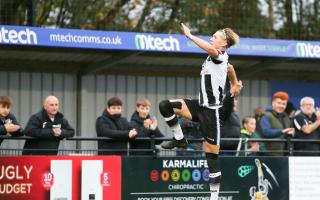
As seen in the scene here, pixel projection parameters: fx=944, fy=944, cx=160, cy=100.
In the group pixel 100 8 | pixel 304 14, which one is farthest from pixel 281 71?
pixel 100 8

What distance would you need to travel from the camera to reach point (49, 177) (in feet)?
45.7

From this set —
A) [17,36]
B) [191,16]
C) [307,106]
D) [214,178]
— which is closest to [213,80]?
[214,178]

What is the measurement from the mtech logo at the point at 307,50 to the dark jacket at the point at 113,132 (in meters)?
5.66

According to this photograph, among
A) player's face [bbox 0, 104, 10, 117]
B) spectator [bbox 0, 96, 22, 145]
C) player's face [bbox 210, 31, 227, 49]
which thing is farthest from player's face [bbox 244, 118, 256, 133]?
player's face [bbox 0, 104, 10, 117]

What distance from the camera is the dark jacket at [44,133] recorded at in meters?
13.7

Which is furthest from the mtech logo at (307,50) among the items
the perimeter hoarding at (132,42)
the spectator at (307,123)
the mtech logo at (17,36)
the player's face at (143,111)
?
the mtech logo at (17,36)

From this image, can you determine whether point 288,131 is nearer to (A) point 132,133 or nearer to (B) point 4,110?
(A) point 132,133

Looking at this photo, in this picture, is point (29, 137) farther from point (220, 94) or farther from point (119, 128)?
point (220, 94)

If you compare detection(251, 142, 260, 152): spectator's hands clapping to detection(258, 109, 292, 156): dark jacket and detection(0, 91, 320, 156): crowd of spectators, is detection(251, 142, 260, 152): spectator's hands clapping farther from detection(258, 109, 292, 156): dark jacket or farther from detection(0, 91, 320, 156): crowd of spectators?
detection(258, 109, 292, 156): dark jacket

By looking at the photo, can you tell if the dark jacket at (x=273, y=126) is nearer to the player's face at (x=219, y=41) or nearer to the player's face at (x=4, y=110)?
the player's face at (x=219, y=41)

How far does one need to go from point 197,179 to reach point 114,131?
180cm

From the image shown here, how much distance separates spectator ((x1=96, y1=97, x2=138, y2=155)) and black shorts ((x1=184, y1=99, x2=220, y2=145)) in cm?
136

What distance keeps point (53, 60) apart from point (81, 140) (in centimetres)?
457

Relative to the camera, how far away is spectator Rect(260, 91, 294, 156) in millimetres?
15766
